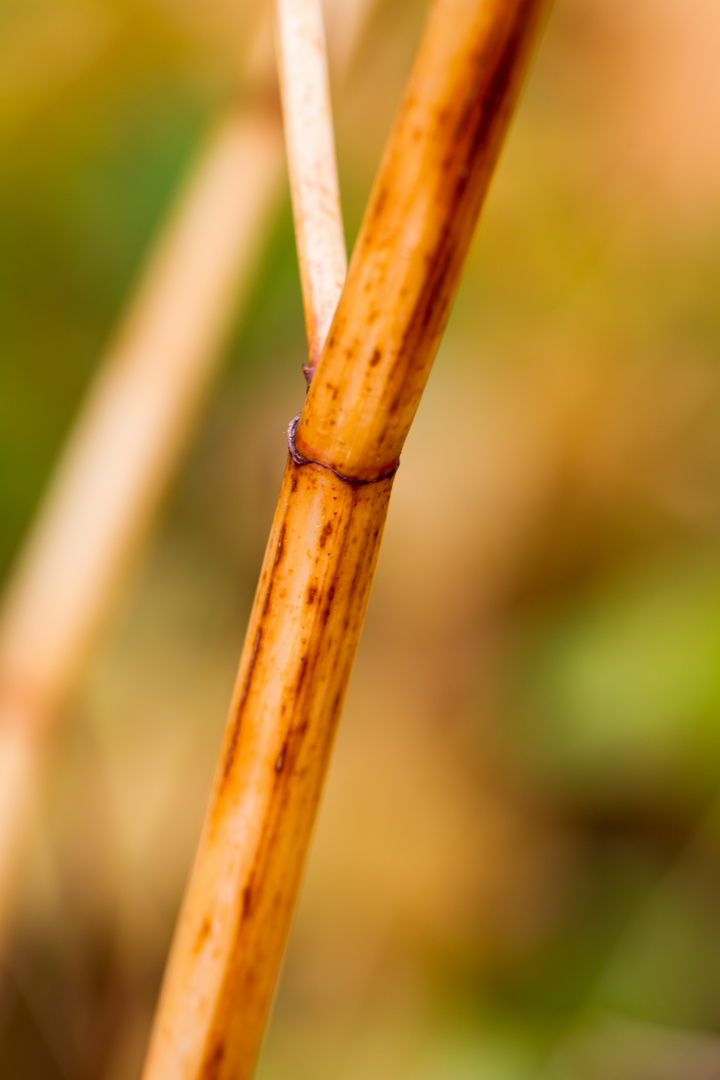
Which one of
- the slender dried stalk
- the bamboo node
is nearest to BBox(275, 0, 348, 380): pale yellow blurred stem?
the bamboo node

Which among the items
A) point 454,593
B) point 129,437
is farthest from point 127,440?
point 454,593

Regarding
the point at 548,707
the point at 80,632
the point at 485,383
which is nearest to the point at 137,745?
the point at 80,632

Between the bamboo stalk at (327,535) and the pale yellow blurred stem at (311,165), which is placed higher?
the pale yellow blurred stem at (311,165)

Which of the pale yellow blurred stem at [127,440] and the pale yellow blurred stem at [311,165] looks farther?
the pale yellow blurred stem at [127,440]

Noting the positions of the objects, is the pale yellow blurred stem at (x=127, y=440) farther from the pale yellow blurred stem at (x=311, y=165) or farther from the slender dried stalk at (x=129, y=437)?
the pale yellow blurred stem at (x=311, y=165)

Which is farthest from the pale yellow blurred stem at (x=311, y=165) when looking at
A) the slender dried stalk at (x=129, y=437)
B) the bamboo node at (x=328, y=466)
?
the slender dried stalk at (x=129, y=437)

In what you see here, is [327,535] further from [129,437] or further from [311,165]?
[129,437]
